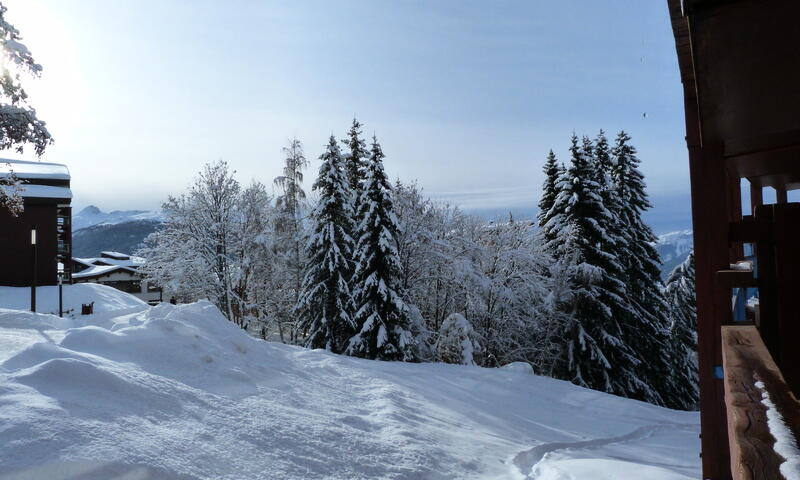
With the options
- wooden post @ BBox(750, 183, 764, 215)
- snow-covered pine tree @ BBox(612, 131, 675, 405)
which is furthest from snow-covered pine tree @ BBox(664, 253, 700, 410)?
wooden post @ BBox(750, 183, 764, 215)

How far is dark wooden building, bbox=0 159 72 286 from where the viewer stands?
29.7 metres

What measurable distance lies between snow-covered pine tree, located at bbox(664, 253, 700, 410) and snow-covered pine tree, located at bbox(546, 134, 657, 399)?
19.7 ft

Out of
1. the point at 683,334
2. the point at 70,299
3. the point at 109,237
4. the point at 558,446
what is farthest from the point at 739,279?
the point at 109,237

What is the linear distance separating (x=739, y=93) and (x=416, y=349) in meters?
19.3

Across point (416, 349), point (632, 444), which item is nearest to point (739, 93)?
point (632, 444)

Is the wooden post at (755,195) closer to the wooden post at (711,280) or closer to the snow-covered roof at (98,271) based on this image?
the wooden post at (711,280)

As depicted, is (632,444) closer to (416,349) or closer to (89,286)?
(416,349)

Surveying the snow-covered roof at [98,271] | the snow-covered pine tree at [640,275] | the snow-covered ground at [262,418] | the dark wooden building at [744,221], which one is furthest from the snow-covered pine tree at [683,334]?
the snow-covered roof at [98,271]

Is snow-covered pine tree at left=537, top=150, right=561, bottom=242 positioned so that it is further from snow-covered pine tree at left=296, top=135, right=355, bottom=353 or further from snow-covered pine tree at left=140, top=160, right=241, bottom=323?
snow-covered pine tree at left=140, top=160, right=241, bottom=323

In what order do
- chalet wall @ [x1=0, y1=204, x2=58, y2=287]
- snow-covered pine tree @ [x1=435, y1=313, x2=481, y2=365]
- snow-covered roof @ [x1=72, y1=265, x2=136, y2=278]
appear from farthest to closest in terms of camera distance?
1. snow-covered roof @ [x1=72, y1=265, x2=136, y2=278]
2. chalet wall @ [x1=0, y1=204, x2=58, y2=287]
3. snow-covered pine tree @ [x1=435, y1=313, x2=481, y2=365]

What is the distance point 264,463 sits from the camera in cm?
466

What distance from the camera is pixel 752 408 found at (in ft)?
3.72

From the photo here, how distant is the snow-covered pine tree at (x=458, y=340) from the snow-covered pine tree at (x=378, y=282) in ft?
4.61

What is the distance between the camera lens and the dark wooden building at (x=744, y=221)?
3.93ft
